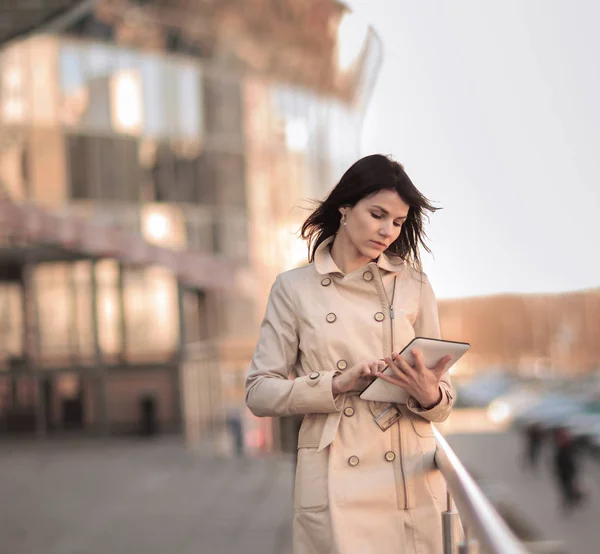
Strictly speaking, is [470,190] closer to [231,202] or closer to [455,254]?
[455,254]

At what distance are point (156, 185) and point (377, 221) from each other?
1040 inches

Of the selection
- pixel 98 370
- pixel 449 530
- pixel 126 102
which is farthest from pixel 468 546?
pixel 126 102

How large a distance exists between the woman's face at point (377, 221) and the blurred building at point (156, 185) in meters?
15.4

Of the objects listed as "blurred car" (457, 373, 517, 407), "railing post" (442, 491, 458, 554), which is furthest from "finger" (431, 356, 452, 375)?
"blurred car" (457, 373, 517, 407)

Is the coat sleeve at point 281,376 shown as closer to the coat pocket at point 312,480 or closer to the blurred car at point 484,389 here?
the coat pocket at point 312,480

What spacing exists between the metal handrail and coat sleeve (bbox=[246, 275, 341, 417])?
35cm

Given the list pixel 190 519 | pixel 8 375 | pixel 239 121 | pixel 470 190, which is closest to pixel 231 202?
pixel 239 121

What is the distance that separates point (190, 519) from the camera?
12281 millimetres

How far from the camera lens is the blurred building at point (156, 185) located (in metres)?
23.4

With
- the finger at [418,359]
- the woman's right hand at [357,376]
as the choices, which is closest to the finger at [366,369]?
the woman's right hand at [357,376]

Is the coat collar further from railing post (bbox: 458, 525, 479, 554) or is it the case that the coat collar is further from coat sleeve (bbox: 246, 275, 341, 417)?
railing post (bbox: 458, 525, 479, 554)

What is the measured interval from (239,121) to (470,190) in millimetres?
27290

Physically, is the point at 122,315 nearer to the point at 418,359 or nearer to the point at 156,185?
the point at 156,185

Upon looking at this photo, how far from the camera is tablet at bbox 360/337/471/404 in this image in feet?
7.76
